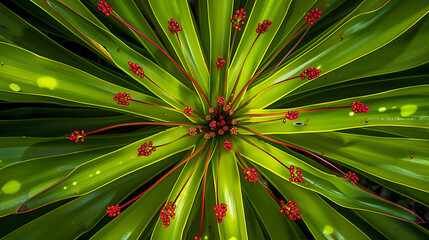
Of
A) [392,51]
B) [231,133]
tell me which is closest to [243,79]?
[231,133]

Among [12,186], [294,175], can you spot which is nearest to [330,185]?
[294,175]

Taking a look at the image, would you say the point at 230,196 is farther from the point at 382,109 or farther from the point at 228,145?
the point at 382,109

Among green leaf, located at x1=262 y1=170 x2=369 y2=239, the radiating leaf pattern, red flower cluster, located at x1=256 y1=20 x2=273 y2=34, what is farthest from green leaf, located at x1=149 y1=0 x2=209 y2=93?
green leaf, located at x1=262 y1=170 x2=369 y2=239

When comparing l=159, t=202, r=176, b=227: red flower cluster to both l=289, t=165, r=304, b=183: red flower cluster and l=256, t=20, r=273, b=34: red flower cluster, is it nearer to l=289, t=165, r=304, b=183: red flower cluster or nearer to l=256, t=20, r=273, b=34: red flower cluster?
l=289, t=165, r=304, b=183: red flower cluster

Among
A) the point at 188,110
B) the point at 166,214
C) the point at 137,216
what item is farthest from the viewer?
the point at 137,216

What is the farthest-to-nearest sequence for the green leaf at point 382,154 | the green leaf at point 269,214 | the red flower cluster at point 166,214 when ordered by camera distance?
the green leaf at point 269,214 → the green leaf at point 382,154 → the red flower cluster at point 166,214

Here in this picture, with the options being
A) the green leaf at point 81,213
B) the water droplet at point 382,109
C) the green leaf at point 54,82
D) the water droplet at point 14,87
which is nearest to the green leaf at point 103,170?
the green leaf at point 54,82

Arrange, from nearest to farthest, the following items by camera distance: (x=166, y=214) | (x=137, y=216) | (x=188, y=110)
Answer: (x=166, y=214) < (x=188, y=110) < (x=137, y=216)

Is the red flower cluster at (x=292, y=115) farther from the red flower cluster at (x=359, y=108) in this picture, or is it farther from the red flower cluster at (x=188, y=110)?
the red flower cluster at (x=188, y=110)
